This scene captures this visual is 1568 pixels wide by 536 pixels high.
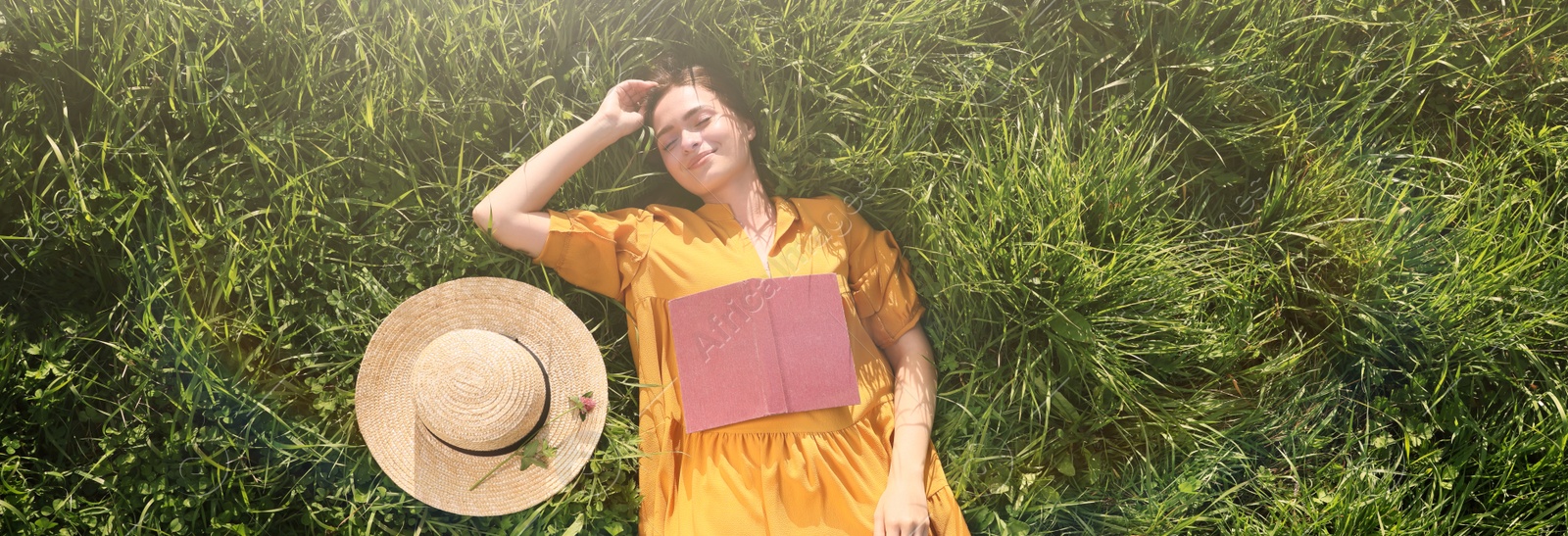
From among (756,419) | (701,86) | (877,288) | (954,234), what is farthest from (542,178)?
(954,234)

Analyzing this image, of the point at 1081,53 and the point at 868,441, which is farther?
the point at 1081,53

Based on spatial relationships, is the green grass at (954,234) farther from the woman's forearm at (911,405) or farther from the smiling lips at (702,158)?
the smiling lips at (702,158)

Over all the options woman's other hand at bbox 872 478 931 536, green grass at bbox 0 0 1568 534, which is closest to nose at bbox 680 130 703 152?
green grass at bbox 0 0 1568 534

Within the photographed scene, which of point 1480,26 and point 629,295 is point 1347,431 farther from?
point 629,295

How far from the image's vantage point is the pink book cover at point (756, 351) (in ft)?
8.90

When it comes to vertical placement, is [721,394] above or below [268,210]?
below

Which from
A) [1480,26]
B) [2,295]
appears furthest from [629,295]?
[1480,26]

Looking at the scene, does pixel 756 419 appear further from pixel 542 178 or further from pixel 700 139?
pixel 542 178

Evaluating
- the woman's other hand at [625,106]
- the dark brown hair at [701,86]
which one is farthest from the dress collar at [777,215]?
the woman's other hand at [625,106]

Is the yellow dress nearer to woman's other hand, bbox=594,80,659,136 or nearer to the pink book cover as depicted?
the pink book cover

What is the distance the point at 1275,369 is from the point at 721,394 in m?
1.86

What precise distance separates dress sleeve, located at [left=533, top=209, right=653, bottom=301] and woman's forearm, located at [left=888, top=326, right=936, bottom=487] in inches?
35.2

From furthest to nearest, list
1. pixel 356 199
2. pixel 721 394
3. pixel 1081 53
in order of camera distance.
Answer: pixel 1081 53 → pixel 356 199 → pixel 721 394

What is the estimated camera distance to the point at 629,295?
2.83 metres
